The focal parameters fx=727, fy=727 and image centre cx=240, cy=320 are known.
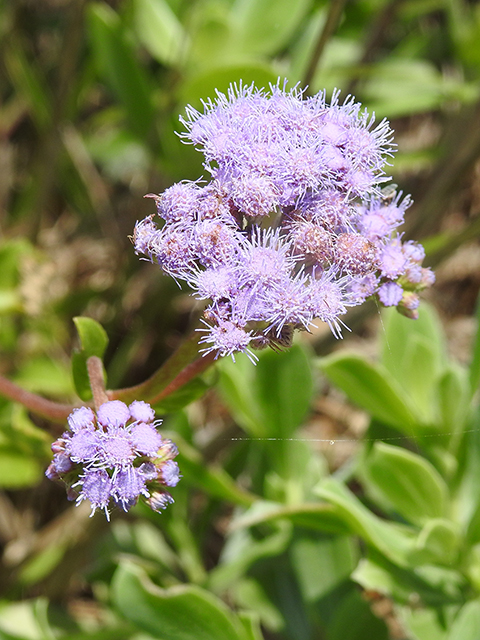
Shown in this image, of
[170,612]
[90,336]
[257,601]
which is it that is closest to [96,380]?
[90,336]

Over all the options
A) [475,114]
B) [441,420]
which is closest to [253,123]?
[441,420]

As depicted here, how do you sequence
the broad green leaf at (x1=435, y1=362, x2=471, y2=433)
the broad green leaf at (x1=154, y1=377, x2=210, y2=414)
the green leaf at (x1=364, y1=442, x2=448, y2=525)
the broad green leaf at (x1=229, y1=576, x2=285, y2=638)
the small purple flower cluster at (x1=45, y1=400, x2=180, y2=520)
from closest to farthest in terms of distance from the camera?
the small purple flower cluster at (x1=45, y1=400, x2=180, y2=520), the broad green leaf at (x1=154, y1=377, x2=210, y2=414), the green leaf at (x1=364, y1=442, x2=448, y2=525), the broad green leaf at (x1=435, y1=362, x2=471, y2=433), the broad green leaf at (x1=229, y1=576, x2=285, y2=638)

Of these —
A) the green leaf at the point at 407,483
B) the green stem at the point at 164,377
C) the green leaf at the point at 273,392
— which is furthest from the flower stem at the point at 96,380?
the green leaf at the point at 407,483

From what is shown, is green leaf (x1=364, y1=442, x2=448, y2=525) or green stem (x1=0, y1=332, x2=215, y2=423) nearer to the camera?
green stem (x1=0, y1=332, x2=215, y2=423)

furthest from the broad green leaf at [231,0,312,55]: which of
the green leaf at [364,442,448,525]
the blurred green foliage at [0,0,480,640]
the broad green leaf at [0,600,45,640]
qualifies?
the broad green leaf at [0,600,45,640]

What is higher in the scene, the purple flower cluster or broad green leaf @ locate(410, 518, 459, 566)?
the purple flower cluster

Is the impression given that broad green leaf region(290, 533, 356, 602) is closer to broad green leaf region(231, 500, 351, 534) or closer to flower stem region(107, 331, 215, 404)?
broad green leaf region(231, 500, 351, 534)

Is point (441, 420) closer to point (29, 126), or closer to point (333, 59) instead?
point (333, 59)
